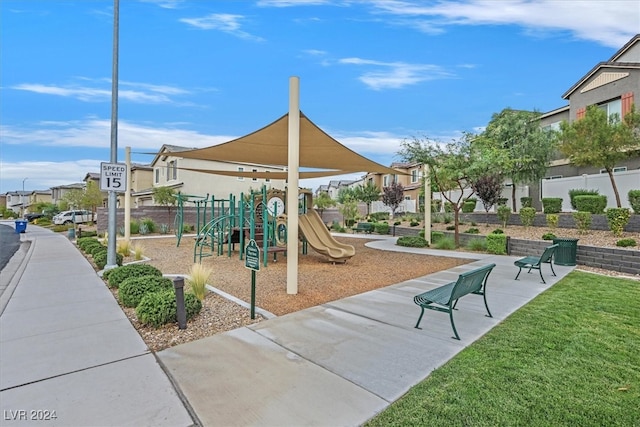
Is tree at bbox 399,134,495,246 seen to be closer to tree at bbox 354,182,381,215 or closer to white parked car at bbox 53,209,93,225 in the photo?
tree at bbox 354,182,381,215

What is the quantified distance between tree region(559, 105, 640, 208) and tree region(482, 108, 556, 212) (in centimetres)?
339

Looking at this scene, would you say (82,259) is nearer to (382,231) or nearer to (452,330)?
(452,330)

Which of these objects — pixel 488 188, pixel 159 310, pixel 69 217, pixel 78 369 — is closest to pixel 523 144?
pixel 488 188

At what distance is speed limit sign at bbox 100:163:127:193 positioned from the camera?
7.41 metres

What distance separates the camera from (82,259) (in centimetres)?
1031

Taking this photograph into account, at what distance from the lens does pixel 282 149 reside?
8.85 meters

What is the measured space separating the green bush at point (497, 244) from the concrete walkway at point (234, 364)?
6365 millimetres

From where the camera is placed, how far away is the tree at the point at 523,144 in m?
18.0

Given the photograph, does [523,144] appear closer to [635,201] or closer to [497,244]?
[635,201]

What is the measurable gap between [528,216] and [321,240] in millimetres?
9380

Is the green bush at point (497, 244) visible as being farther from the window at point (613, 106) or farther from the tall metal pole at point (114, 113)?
the window at point (613, 106)

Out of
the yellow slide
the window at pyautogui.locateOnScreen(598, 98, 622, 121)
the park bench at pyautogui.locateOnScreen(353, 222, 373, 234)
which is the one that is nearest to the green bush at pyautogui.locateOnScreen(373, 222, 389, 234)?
the park bench at pyautogui.locateOnScreen(353, 222, 373, 234)

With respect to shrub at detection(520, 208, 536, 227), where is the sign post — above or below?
below

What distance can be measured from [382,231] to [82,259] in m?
14.2
